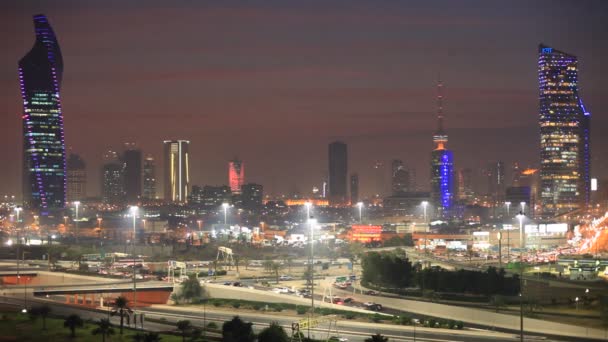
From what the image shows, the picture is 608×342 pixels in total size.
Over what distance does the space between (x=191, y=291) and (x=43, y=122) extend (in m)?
111

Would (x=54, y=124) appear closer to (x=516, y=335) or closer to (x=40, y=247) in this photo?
(x=40, y=247)

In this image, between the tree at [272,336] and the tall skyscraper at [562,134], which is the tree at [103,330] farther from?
the tall skyscraper at [562,134]

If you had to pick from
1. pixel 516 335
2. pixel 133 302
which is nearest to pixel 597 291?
pixel 516 335

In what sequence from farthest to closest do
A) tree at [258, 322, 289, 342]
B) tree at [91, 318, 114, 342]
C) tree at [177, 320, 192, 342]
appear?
tree at [177, 320, 192, 342] < tree at [91, 318, 114, 342] < tree at [258, 322, 289, 342]

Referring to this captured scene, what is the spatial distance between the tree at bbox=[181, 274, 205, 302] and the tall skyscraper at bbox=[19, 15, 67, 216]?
105680 mm

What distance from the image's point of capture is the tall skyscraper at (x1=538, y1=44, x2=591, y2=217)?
188m

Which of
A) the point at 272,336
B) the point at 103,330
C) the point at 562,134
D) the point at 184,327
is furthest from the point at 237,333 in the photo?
the point at 562,134

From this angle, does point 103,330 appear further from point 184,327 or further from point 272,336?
point 272,336

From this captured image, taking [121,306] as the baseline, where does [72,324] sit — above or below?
below

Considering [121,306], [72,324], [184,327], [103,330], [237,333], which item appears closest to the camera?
[237,333]

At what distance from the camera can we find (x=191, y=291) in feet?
160

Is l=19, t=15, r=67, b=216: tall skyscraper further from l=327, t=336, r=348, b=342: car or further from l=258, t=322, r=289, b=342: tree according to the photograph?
l=258, t=322, r=289, b=342: tree

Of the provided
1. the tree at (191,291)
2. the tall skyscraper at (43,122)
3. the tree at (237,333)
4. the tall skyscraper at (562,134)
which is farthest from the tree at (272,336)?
the tall skyscraper at (562,134)

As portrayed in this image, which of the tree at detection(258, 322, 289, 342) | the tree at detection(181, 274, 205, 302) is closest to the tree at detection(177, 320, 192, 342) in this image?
the tree at detection(258, 322, 289, 342)
